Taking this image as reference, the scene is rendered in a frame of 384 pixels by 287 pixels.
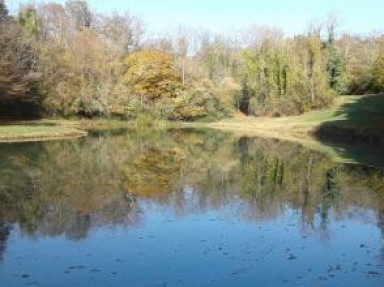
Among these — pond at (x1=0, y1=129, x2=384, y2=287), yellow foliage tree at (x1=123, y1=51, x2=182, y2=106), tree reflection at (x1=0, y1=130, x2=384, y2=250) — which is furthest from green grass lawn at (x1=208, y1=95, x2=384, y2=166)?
yellow foliage tree at (x1=123, y1=51, x2=182, y2=106)

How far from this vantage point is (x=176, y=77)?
78938 mm

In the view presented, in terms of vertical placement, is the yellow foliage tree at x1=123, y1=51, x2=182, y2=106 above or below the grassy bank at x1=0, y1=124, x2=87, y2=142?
above

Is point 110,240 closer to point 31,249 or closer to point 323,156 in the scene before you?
point 31,249

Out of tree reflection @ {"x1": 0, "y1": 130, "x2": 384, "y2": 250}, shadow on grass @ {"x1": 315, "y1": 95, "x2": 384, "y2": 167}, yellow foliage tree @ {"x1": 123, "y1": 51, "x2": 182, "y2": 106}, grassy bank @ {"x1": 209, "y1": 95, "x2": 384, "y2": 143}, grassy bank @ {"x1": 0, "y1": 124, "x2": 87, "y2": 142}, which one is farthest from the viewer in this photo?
yellow foliage tree @ {"x1": 123, "y1": 51, "x2": 182, "y2": 106}

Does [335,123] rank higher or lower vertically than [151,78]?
lower

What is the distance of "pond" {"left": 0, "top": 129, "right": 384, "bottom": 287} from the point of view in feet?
37.6

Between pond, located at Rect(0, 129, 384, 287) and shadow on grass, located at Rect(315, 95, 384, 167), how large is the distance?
5.36 m

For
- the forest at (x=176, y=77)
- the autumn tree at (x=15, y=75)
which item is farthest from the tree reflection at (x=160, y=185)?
the forest at (x=176, y=77)

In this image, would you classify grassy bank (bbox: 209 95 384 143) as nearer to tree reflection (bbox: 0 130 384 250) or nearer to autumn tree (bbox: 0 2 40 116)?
tree reflection (bbox: 0 130 384 250)

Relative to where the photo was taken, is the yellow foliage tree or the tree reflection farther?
the yellow foliage tree

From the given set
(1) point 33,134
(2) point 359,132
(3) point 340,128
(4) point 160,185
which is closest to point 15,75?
(1) point 33,134

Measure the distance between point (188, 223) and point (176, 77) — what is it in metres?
63.9

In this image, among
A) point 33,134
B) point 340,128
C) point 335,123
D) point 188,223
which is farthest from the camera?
point 335,123

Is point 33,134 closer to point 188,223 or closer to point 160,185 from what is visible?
point 160,185
